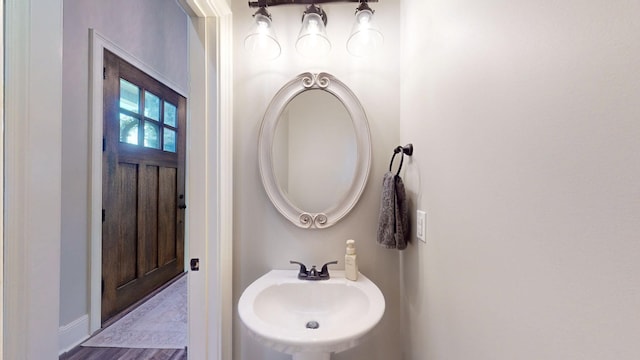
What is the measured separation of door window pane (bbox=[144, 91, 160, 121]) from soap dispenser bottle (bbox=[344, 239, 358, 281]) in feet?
8.48

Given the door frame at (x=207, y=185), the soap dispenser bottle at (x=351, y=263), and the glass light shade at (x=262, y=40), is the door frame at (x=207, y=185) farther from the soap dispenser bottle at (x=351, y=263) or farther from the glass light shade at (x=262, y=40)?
the soap dispenser bottle at (x=351, y=263)

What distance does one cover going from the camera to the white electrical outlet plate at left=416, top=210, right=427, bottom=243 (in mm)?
959

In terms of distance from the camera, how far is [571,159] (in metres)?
0.36

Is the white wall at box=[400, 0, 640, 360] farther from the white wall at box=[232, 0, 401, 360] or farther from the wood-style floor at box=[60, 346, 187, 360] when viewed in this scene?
the wood-style floor at box=[60, 346, 187, 360]

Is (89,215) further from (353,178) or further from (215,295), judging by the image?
(353,178)

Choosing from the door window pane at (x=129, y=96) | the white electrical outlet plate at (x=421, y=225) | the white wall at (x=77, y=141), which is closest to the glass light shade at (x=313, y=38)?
the white electrical outlet plate at (x=421, y=225)

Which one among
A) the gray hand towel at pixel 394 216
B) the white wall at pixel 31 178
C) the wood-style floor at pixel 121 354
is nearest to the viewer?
the white wall at pixel 31 178

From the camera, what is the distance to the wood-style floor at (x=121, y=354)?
1.78 m

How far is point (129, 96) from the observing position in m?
2.41

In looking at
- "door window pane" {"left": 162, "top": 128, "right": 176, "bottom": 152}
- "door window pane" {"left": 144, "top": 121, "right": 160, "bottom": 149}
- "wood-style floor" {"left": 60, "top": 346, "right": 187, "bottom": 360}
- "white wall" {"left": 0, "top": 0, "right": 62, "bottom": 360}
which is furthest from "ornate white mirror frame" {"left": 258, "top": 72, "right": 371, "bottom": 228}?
"door window pane" {"left": 162, "top": 128, "right": 176, "bottom": 152}

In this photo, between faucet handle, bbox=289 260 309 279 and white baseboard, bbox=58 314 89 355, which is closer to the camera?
faucet handle, bbox=289 260 309 279

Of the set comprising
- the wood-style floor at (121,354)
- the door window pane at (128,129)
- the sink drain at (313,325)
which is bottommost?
the wood-style floor at (121,354)

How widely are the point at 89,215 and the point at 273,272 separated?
1.74m

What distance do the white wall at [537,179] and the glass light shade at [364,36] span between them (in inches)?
16.2
